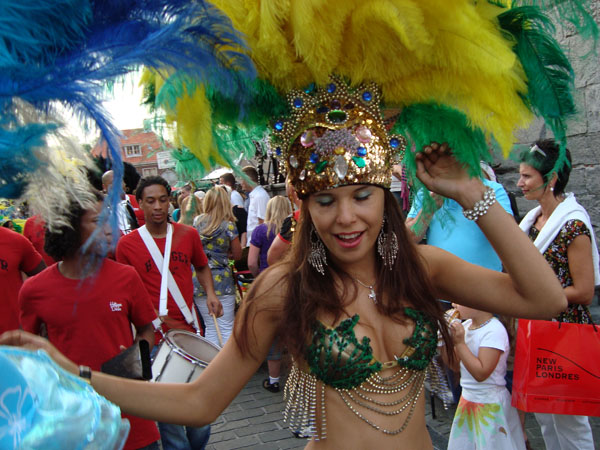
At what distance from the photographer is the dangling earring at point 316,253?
2072mm

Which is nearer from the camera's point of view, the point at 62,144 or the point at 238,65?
the point at 62,144

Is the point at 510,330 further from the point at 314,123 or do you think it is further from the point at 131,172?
the point at 131,172

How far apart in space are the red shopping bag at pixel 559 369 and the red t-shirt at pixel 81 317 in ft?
7.58

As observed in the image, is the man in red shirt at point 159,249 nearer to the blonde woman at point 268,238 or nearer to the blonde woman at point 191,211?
the blonde woman at point 191,211

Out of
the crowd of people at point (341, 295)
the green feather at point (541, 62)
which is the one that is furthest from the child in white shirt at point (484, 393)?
the green feather at point (541, 62)

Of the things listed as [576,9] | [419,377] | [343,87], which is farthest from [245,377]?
[576,9]

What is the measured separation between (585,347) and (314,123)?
238cm

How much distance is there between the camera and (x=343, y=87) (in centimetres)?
197

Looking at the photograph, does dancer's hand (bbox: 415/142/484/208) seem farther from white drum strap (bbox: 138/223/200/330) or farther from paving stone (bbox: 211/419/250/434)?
paving stone (bbox: 211/419/250/434)

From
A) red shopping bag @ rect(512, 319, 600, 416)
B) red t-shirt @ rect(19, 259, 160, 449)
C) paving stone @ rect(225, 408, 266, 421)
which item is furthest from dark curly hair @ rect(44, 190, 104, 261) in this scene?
paving stone @ rect(225, 408, 266, 421)

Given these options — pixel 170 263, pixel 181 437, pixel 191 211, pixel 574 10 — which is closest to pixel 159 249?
pixel 170 263

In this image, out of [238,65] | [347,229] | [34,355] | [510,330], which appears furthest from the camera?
[510,330]

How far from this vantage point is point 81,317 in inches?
116

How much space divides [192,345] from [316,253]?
1.75 metres
